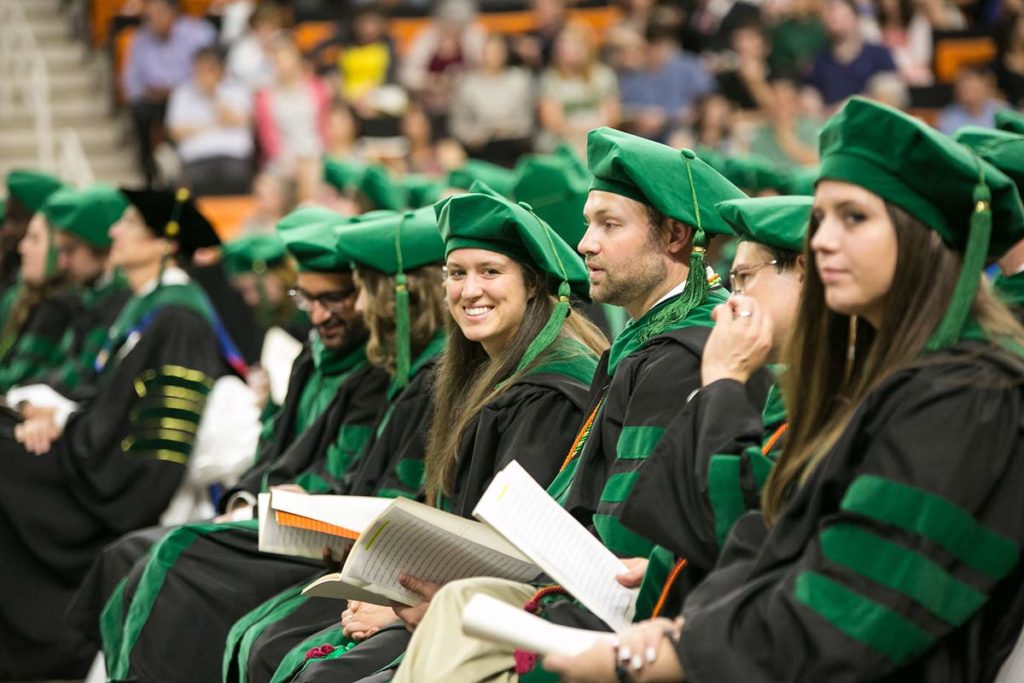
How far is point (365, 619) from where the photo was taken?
4.48 m

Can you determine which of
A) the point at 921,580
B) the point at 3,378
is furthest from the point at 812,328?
the point at 3,378

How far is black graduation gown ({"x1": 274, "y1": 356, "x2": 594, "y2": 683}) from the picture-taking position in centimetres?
421

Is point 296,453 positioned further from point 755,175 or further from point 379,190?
point 755,175

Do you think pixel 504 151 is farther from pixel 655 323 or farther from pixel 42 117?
pixel 655 323

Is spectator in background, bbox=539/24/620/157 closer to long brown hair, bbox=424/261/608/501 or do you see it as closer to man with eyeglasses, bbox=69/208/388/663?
man with eyeglasses, bbox=69/208/388/663

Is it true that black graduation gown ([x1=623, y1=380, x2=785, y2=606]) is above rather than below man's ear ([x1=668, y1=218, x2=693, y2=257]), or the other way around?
below

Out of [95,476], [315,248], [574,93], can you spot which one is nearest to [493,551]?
[315,248]

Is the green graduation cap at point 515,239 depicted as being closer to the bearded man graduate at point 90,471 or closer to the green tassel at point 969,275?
the green tassel at point 969,275

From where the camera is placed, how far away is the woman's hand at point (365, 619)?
14.5 ft

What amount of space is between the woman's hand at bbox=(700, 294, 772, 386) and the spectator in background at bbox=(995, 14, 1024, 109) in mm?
10970

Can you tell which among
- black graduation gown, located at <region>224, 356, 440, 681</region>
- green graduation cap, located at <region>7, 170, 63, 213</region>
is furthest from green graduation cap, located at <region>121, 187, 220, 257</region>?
black graduation gown, located at <region>224, 356, 440, 681</region>

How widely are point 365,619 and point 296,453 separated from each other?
1.55 m

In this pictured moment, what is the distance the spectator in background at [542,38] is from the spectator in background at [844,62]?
2.47 m

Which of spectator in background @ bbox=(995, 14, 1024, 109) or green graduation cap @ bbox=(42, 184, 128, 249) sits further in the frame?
spectator in background @ bbox=(995, 14, 1024, 109)
